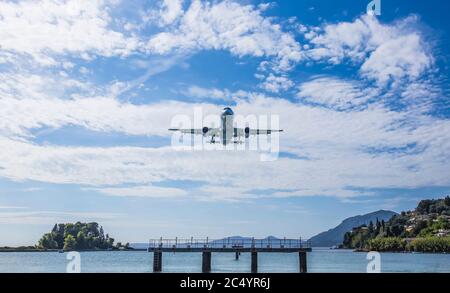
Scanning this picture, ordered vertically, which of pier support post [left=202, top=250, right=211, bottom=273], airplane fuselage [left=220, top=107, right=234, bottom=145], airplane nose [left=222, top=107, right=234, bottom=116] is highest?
airplane nose [left=222, top=107, right=234, bottom=116]

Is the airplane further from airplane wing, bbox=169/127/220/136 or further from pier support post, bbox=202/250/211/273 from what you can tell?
pier support post, bbox=202/250/211/273

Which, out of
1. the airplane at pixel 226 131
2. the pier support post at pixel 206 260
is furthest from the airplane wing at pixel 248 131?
the pier support post at pixel 206 260

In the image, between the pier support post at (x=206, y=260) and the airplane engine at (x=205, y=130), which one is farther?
the pier support post at (x=206, y=260)

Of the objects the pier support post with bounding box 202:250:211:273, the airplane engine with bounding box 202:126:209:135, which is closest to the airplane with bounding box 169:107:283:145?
the airplane engine with bounding box 202:126:209:135

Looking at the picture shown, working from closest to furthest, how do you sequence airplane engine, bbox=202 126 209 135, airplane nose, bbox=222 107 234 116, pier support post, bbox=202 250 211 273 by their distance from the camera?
airplane nose, bbox=222 107 234 116, airplane engine, bbox=202 126 209 135, pier support post, bbox=202 250 211 273

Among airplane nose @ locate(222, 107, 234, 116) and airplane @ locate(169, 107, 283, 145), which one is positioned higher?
airplane nose @ locate(222, 107, 234, 116)

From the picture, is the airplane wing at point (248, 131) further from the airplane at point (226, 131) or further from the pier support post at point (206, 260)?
the pier support post at point (206, 260)

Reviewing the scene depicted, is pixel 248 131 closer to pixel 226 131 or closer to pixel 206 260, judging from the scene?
pixel 226 131

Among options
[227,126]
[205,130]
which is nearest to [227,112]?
[205,130]

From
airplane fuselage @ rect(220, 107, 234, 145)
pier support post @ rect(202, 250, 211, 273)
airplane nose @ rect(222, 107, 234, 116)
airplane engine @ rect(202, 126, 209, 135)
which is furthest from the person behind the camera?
pier support post @ rect(202, 250, 211, 273)
